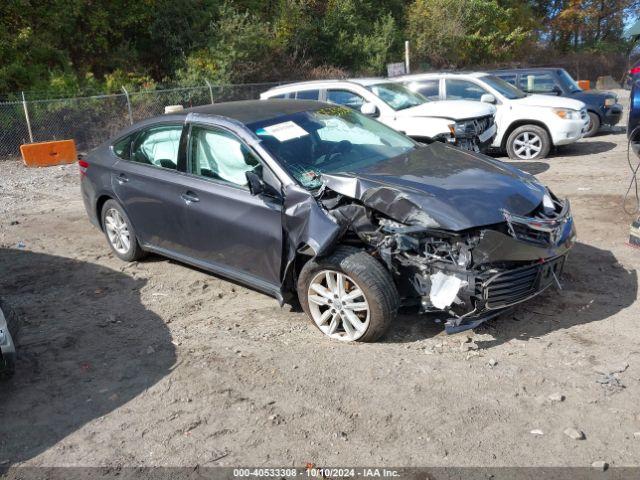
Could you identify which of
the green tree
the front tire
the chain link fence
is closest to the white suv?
the chain link fence

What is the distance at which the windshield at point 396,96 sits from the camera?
1028cm

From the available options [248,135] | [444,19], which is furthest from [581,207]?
[444,19]

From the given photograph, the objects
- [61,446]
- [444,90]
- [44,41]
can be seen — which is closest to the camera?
[61,446]

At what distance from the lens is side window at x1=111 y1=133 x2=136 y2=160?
620 centimetres

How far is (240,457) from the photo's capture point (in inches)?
130

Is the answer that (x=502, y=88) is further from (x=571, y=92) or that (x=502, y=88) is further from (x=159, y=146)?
(x=159, y=146)

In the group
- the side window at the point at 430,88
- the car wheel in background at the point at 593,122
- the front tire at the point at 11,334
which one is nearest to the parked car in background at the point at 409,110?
the side window at the point at 430,88

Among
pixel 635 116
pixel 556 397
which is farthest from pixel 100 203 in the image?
pixel 635 116

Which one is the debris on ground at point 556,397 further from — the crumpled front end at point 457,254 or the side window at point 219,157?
the side window at point 219,157

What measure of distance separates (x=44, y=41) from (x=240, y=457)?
19.3 meters

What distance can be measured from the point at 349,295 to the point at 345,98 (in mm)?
6586

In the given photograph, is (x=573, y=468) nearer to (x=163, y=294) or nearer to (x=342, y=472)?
(x=342, y=472)

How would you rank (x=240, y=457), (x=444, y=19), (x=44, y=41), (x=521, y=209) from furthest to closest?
1. (x=444, y=19)
2. (x=44, y=41)
3. (x=521, y=209)
4. (x=240, y=457)

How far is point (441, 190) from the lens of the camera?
436 cm
